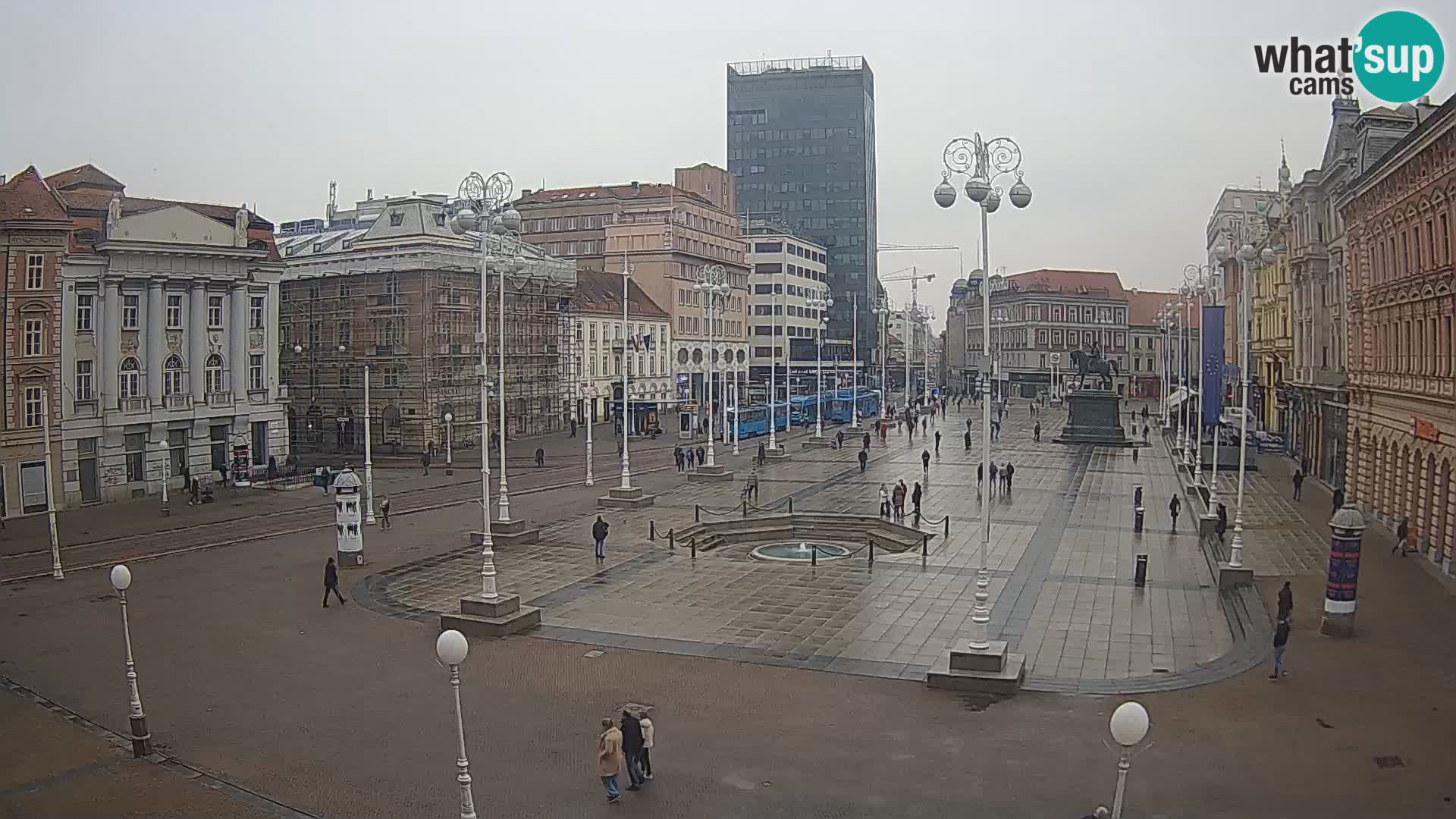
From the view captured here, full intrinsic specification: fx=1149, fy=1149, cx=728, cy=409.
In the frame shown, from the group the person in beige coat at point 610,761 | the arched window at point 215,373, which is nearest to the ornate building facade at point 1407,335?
the person in beige coat at point 610,761

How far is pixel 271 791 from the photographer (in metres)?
15.6

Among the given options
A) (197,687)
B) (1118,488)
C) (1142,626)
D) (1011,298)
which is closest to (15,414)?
(197,687)

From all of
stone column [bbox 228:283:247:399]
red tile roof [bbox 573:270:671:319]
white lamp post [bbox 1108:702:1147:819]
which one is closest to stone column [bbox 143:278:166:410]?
stone column [bbox 228:283:247:399]

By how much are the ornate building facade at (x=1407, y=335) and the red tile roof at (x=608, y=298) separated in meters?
57.9

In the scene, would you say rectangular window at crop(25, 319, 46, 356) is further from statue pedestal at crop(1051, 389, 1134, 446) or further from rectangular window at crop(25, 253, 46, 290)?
statue pedestal at crop(1051, 389, 1134, 446)

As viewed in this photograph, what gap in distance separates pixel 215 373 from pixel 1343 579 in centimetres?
4814

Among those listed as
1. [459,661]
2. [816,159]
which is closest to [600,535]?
[459,661]

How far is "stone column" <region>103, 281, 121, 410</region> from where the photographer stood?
4794cm

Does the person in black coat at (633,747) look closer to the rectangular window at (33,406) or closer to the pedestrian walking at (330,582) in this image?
the pedestrian walking at (330,582)

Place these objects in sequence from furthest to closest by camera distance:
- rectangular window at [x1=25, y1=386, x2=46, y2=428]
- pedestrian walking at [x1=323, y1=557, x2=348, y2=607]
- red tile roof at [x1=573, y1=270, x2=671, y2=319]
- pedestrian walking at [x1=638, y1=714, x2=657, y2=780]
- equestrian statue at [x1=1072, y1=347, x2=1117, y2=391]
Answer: red tile roof at [x1=573, y1=270, x2=671, y2=319], equestrian statue at [x1=1072, y1=347, x2=1117, y2=391], rectangular window at [x1=25, y1=386, x2=46, y2=428], pedestrian walking at [x1=323, y1=557, x2=348, y2=607], pedestrian walking at [x1=638, y1=714, x2=657, y2=780]

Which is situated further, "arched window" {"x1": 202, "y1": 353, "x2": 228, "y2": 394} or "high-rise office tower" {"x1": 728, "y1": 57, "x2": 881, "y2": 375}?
"high-rise office tower" {"x1": 728, "y1": 57, "x2": 881, "y2": 375}

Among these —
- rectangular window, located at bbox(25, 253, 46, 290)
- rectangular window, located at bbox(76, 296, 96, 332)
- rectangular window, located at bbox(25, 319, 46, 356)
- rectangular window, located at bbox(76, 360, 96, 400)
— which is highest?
rectangular window, located at bbox(25, 253, 46, 290)

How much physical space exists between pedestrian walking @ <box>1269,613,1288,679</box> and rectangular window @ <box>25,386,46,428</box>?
4243 centimetres

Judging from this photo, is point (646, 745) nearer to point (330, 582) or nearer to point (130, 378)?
point (330, 582)
